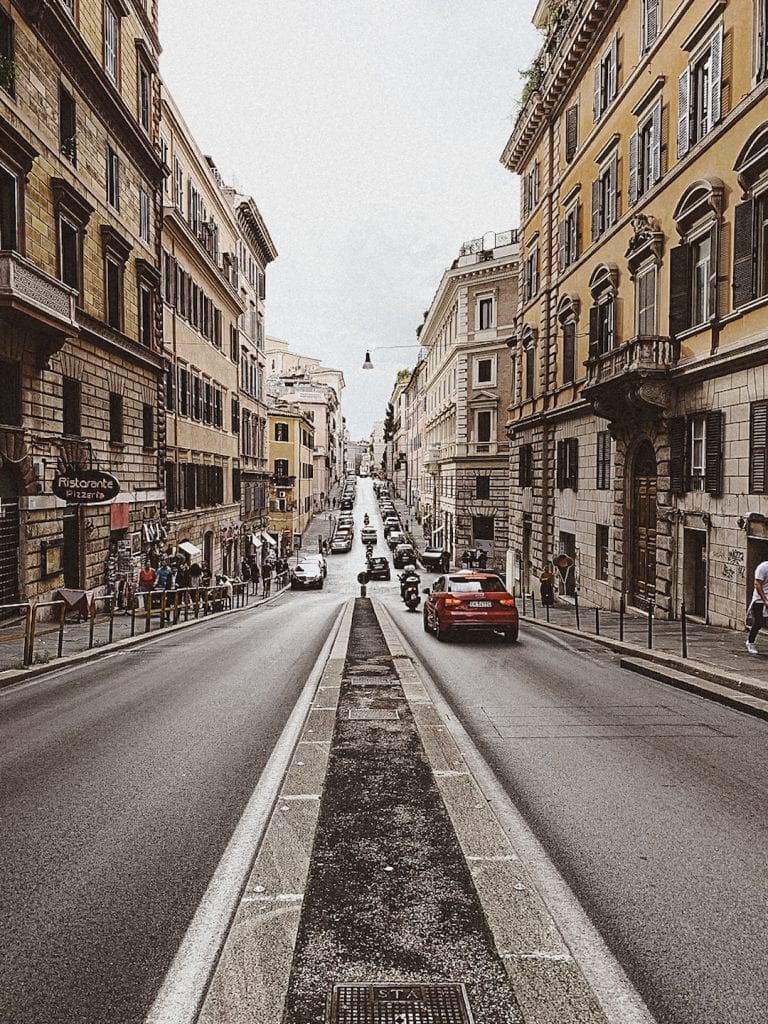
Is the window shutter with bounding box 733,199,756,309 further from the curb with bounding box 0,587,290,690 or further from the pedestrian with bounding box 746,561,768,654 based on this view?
the curb with bounding box 0,587,290,690

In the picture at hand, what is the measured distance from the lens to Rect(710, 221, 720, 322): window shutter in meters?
17.8

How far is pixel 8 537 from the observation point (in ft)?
57.7

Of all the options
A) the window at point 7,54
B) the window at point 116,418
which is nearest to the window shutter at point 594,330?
the window at point 116,418

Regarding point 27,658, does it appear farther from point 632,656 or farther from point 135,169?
point 135,169

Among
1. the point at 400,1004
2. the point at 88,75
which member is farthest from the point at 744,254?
the point at 88,75

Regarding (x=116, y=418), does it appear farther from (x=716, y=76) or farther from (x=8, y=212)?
(x=716, y=76)

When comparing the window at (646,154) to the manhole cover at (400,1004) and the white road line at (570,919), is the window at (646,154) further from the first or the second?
the manhole cover at (400,1004)

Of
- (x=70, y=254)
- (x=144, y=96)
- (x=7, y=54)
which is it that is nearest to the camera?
(x=7, y=54)

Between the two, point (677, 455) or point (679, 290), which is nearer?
point (677, 455)

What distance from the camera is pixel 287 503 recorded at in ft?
246

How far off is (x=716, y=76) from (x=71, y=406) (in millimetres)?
17496

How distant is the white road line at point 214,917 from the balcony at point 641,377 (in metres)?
15.9

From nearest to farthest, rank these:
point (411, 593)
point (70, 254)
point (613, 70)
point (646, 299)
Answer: point (70, 254)
point (646, 299)
point (613, 70)
point (411, 593)

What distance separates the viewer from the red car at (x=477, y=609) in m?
16.4
